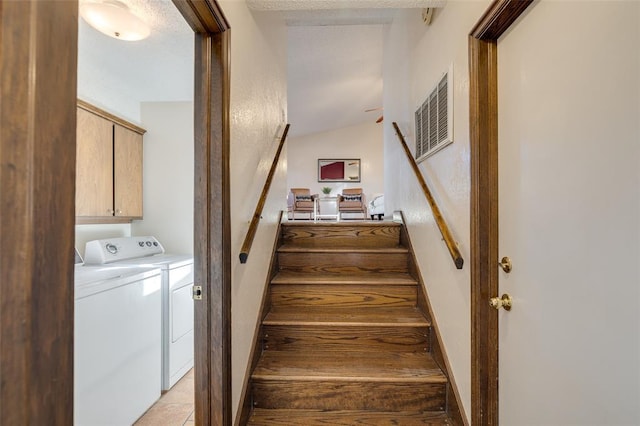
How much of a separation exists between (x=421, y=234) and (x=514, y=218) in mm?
1080

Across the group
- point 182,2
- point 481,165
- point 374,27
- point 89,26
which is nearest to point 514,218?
point 481,165

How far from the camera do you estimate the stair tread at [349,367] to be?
5.71 ft

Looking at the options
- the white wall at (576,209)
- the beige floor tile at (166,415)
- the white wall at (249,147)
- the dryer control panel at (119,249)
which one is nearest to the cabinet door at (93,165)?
the dryer control panel at (119,249)

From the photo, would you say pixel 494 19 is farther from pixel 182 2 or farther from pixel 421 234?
pixel 421 234

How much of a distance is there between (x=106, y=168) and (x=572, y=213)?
311 cm


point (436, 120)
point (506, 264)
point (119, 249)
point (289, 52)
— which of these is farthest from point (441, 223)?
point (289, 52)

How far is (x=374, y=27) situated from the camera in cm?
387

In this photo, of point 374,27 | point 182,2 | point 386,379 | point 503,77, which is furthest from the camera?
point 374,27

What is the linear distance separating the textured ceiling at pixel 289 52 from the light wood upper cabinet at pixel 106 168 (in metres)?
0.35

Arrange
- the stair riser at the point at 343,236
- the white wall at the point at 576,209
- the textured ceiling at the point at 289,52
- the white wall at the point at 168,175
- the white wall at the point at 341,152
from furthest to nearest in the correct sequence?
the white wall at the point at 341,152
the white wall at the point at 168,175
the stair riser at the point at 343,236
the textured ceiling at the point at 289,52
the white wall at the point at 576,209

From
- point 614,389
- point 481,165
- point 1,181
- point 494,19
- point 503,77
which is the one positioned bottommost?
point 614,389

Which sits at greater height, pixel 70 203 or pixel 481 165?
pixel 481 165

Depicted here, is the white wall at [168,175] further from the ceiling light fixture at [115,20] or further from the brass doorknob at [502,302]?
the brass doorknob at [502,302]

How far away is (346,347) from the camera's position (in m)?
2.03
